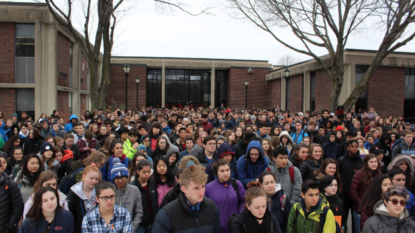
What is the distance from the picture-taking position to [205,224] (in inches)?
128

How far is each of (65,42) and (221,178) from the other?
75.7 ft

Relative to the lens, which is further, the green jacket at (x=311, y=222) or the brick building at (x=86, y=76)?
the brick building at (x=86, y=76)

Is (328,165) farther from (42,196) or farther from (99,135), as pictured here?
(99,135)

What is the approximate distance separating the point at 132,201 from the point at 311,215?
2.53 m

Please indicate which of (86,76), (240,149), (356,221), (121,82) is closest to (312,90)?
(121,82)

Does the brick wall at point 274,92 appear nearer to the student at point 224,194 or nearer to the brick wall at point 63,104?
the brick wall at point 63,104

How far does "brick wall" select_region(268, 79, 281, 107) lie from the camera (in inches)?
1340

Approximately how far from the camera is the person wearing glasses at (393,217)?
3.94 meters

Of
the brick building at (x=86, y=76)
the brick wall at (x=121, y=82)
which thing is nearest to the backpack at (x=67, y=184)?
the brick building at (x=86, y=76)

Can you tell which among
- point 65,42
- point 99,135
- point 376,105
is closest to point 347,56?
point 376,105

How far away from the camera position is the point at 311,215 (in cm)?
420

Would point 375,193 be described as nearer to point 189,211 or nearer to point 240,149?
point 189,211

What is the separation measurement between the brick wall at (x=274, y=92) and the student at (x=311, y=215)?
3023cm

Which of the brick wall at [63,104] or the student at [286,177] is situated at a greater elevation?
the brick wall at [63,104]
